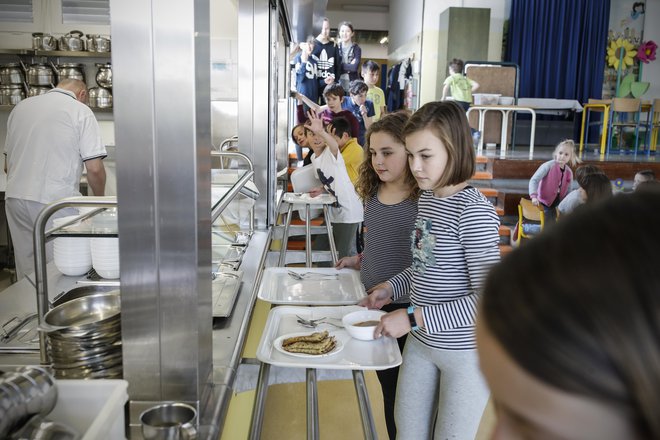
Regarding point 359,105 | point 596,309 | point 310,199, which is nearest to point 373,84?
point 359,105

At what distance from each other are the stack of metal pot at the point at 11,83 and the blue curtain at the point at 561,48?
29.2 ft

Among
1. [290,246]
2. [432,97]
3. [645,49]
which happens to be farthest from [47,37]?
[645,49]

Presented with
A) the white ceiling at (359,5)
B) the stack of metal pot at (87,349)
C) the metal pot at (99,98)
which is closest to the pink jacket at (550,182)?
the metal pot at (99,98)

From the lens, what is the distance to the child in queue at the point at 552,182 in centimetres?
622

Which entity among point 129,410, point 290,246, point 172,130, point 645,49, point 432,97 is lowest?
point 290,246

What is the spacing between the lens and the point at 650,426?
298 mm

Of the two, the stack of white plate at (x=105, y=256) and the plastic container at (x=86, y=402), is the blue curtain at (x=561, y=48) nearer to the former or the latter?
the stack of white plate at (x=105, y=256)

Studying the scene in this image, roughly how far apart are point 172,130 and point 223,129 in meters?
4.45

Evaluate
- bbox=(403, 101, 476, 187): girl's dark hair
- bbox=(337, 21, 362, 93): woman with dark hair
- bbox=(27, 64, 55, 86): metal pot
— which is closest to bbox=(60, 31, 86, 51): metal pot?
bbox=(27, 64, 55, 86): metal pot

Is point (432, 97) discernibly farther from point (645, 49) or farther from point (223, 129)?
point (223, 129)

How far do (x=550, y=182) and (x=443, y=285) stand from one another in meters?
5.32

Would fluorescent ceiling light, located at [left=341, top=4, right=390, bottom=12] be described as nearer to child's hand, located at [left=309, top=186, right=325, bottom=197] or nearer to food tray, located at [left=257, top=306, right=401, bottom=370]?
child's hand, located at [left=309, top=186, right=325, bottom=197]

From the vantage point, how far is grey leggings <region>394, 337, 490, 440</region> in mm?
1358

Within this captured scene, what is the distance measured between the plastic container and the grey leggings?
818mm
